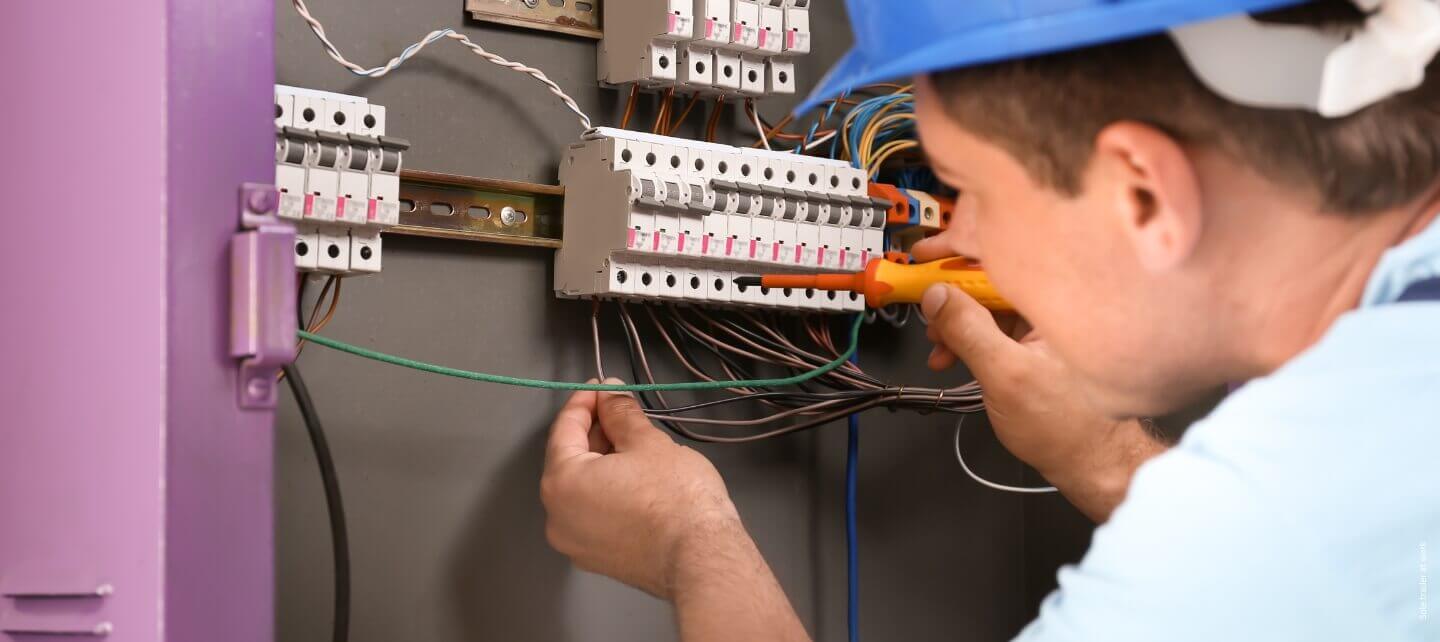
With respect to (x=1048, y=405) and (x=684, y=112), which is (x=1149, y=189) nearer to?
(x=1048, y=405)

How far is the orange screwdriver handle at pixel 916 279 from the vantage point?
1382 mm

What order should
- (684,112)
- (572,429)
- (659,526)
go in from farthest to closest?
(684,112), (572,429), (659,526)

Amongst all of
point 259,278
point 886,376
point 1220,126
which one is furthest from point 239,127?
point 886,376

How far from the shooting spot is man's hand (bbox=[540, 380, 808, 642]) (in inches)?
40.4

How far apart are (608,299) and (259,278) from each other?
0.68 meters

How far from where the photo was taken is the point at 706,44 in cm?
147

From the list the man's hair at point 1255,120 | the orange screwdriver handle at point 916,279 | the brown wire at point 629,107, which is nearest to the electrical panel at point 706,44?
the brown wire at point 629,107

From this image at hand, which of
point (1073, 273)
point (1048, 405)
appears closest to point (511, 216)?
point (1048, 405)

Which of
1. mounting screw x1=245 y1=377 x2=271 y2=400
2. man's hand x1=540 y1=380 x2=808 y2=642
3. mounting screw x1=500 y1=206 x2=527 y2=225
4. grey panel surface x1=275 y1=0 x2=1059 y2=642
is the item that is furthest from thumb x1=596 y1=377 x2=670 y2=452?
mounting screw x1=245 y1=377 x2=271 y2=400

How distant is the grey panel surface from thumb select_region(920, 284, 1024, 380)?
0.34 meters

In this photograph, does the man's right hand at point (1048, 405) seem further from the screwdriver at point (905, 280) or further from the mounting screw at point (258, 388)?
the mounting screw at point (258, 388)

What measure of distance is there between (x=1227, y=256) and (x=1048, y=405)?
0.64 meters

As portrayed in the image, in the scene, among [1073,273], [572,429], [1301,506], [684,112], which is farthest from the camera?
[684,112]

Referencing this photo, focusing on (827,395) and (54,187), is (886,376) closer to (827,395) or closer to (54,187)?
(827,395)
